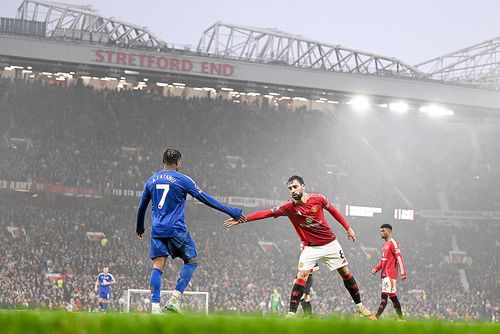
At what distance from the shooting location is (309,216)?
13.3 meters

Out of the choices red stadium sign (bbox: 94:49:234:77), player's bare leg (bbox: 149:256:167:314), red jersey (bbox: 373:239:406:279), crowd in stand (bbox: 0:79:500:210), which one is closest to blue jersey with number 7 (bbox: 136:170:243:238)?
player's bare leg (bbox: 149:256:167:314)

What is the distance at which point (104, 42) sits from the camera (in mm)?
50031

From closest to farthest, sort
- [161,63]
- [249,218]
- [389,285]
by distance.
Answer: [249,218] < [389,285] < [161,63]

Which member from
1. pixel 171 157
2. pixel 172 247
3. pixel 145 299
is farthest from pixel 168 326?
pixel 145 299

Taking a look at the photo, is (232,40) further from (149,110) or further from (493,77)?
(493,77)

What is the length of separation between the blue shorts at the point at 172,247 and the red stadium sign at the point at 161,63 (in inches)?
1544

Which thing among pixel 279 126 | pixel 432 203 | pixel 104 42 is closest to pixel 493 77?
pixel 432 203

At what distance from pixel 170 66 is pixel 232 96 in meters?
9.41

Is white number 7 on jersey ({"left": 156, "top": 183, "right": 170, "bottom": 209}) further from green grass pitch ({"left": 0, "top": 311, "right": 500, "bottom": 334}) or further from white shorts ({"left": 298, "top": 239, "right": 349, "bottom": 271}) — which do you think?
green grass pitch ({"left": 0, "top": 311, "right": 500, "bottom": 334})

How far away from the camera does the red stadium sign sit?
4947 centimetres

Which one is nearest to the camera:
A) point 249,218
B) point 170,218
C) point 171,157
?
point 171,157

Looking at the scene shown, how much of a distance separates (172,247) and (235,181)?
4340 centimetres

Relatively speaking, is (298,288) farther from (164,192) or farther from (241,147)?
(241,147)

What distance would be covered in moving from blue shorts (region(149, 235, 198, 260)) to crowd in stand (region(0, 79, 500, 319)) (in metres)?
26.2
